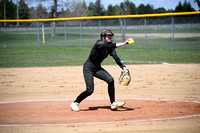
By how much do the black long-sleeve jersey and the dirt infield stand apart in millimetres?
1335

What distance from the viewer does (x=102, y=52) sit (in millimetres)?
6910

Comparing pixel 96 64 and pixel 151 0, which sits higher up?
pixel 151 0

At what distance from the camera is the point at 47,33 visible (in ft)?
105

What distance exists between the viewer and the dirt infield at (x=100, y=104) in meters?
5.98

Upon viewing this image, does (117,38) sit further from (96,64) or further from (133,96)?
(96,64)

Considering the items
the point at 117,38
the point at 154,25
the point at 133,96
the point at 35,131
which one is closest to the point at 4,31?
the point at 117,38

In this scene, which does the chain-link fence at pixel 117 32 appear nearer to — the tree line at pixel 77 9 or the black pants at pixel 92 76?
the tree line at pixel 77 9

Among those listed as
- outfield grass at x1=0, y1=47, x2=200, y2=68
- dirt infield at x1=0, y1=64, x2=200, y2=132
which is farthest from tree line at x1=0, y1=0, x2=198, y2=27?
dirt infield at x1=0, y1=64, x2=200, y2=132

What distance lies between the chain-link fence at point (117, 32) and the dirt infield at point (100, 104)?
14.5m

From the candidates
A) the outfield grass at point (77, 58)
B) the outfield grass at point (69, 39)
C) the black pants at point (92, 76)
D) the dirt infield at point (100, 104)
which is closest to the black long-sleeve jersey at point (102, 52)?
the black pants at point (92, 76)

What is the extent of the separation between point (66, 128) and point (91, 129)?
0.54 metres

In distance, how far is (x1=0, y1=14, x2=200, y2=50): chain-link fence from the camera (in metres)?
27.9

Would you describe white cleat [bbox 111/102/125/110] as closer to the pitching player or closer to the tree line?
the pitching player

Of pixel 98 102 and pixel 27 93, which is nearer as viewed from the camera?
pixel 98 102
